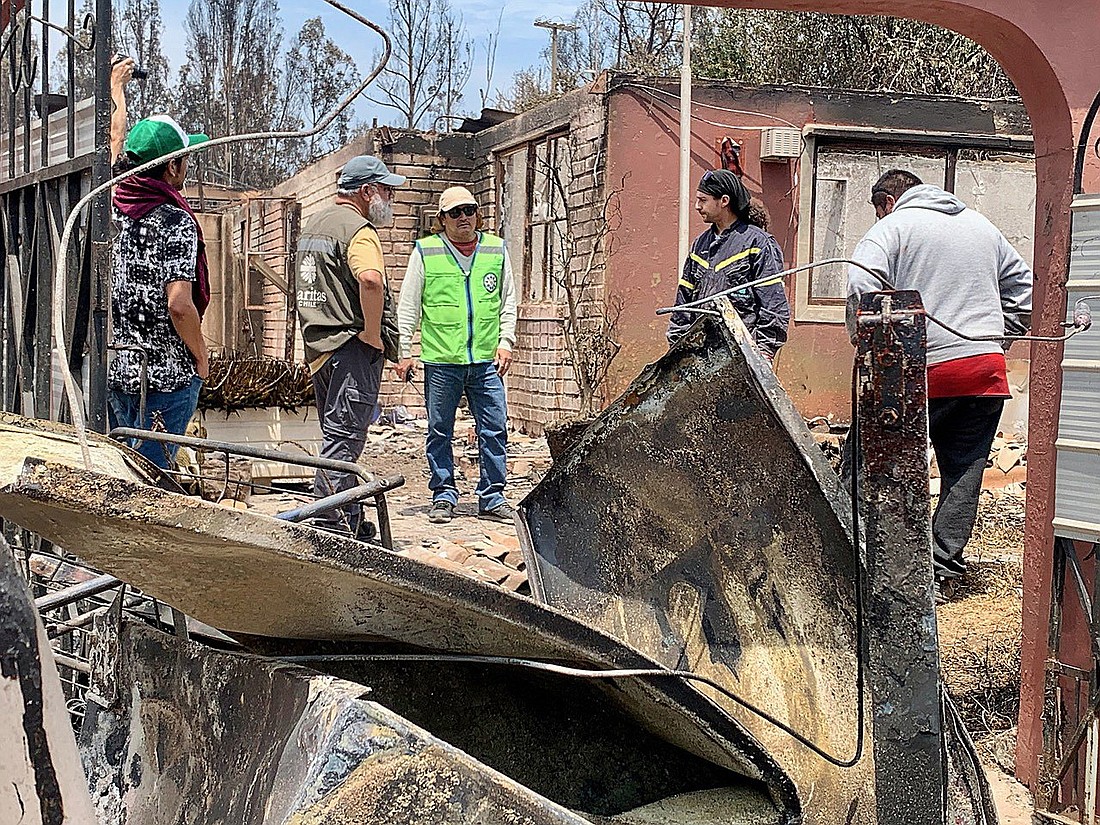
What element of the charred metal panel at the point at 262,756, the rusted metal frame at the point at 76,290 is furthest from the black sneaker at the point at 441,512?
the charred metal panel at the point at 262,756

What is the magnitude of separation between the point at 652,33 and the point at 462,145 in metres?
10.7

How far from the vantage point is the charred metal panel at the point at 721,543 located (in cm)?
251

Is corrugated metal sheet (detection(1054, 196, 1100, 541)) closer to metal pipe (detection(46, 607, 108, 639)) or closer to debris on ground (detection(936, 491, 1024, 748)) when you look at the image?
debris on ground (detection(936, 491, 1024, 748))

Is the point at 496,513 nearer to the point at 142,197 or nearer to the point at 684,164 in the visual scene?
the point at 142,197

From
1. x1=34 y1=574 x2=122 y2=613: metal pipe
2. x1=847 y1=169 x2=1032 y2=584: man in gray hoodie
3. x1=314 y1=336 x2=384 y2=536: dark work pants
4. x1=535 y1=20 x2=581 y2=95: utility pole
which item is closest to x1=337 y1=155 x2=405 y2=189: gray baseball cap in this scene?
x1=314 y1=336 x2=384 y2=536: dark work pants

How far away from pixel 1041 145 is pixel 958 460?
2.32 m

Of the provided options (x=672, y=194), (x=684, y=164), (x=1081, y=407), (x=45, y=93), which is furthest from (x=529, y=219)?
(x=1081, y=407)

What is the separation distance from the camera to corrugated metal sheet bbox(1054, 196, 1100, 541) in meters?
2.94

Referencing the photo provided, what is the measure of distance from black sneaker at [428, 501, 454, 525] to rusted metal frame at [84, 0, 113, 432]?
3.33 m

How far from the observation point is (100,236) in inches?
140

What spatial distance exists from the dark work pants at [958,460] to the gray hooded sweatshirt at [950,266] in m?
0.27

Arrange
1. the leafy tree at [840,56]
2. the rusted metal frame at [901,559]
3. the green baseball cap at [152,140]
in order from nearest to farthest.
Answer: the rusted metal frame at [901,559]
the green baseball cap at [152,140]
the leafy tree at [840,56]

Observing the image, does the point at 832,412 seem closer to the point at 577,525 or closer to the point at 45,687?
the point at 577,525

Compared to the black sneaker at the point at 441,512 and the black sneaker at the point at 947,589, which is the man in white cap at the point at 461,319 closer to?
the black sneaker at the point at 441,512
